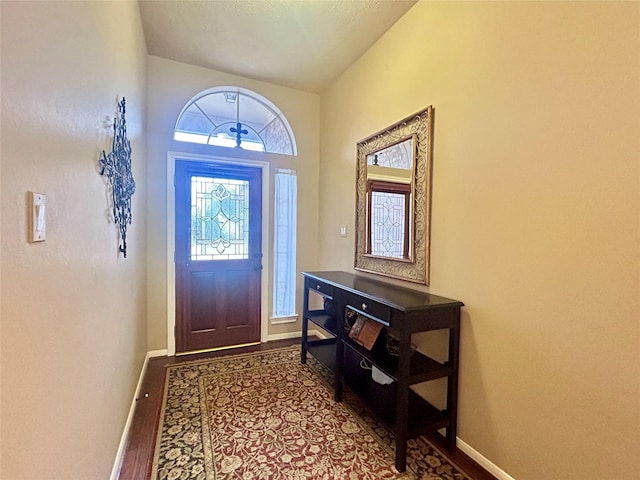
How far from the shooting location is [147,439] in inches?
75.0

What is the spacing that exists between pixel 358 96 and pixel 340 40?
1.65 feet

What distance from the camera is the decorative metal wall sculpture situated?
154 cm

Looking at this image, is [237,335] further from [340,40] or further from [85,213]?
[340,40]

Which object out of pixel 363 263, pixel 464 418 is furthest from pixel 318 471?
pixel 363 263

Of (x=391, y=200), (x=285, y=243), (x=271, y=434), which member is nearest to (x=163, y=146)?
(x=285, y=243)

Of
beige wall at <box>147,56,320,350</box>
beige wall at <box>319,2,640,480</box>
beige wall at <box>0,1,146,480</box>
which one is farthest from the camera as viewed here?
beige wall at <box>147,56,320,350</box>

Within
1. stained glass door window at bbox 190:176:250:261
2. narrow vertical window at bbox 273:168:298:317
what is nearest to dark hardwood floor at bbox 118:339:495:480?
stained glass door window at bbox 190:176:250:261

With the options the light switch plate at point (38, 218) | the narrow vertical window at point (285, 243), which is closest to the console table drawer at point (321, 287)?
the narrow vertical window at point (285, 243)

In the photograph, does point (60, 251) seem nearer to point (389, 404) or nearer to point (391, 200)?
point (389, 404)

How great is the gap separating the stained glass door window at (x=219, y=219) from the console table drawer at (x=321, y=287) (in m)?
0.96

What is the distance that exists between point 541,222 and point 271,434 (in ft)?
6.52

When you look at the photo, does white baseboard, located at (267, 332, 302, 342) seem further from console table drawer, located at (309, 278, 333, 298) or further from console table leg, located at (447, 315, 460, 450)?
console table leg, located at (447, 315, 460, 450)

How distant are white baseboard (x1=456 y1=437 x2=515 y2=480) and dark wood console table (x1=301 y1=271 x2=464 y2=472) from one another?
0.05m

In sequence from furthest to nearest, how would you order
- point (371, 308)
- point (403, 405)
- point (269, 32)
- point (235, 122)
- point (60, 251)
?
point (235, 122), point (269, 32), point (371, 308), point (403, 405), point (60, 251)
